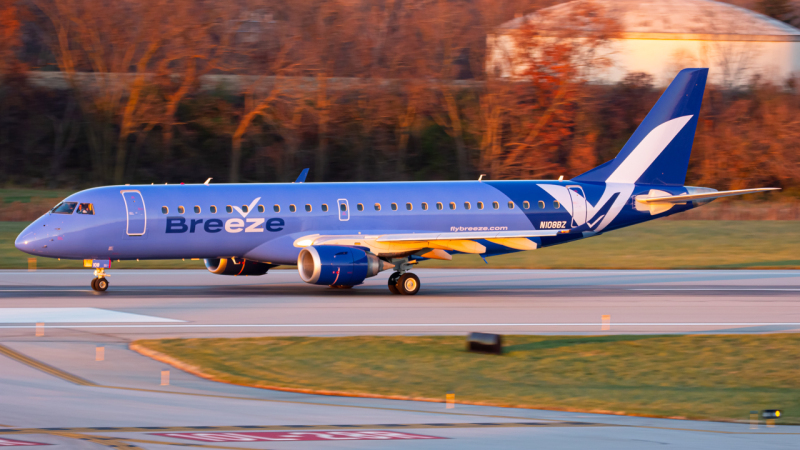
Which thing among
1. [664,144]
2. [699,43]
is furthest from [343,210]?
[699,43]

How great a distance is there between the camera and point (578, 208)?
31109 millimetres

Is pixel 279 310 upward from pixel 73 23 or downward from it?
downward

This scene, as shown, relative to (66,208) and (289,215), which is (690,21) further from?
(66,208)

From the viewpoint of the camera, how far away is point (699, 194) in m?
31.0

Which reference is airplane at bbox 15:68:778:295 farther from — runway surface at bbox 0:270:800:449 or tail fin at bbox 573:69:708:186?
runway surface at bbox 0:270:800:449

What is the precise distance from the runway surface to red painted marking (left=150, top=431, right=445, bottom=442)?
3cm

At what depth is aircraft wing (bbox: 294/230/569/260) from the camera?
27500 millimetres

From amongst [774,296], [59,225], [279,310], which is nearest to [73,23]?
[59,225]

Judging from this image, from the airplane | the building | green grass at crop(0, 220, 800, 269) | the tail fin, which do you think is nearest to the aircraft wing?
the airplane

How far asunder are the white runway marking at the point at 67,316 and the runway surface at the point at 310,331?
7cm

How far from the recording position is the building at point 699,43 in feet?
246

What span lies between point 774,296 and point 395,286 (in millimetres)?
11050

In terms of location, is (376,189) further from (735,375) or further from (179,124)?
(179,124)

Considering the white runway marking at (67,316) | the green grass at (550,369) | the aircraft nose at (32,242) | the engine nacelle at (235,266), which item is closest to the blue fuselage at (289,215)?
the aircraft nose at (32,242)
